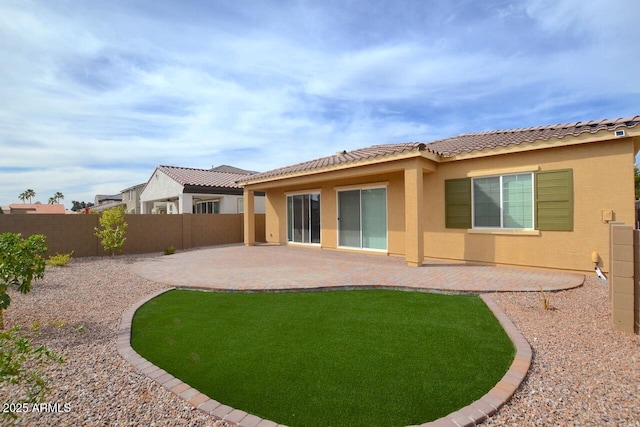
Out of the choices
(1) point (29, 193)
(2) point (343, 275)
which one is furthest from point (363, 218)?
Answer: (1) point (29, 193)

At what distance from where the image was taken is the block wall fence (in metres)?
12.9

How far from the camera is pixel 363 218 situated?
13.2 metres

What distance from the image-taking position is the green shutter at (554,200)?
8.50m

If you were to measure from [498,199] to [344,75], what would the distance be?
7545 mm

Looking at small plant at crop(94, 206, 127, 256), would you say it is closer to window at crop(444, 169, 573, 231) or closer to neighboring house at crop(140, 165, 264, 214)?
neighboring house at crop(140, 165, 264, 214)

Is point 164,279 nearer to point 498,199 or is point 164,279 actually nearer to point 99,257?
point 99,257

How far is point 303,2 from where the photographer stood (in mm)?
9109

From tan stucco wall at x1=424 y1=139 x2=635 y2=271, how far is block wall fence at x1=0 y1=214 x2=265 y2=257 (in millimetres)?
13444

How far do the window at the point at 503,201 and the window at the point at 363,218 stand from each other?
355 cm

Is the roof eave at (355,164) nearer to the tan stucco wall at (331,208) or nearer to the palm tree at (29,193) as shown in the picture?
the tan stucco wall at (331,208)

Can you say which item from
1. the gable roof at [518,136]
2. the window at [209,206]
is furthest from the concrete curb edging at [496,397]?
the window at [209,206]

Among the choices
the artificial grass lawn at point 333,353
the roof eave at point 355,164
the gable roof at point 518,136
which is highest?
the gable roof at point 518,136

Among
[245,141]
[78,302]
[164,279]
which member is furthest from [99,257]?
[245,141]

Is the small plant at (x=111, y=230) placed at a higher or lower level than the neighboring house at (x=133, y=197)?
lower
